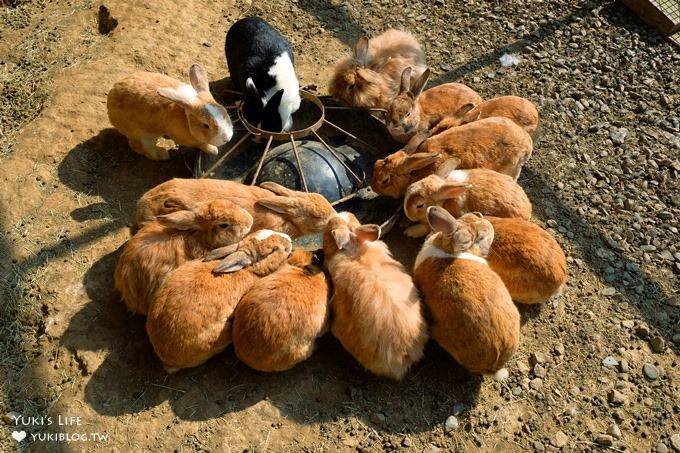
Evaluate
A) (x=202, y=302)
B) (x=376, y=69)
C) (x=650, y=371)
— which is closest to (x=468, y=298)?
(x=650, y=371)

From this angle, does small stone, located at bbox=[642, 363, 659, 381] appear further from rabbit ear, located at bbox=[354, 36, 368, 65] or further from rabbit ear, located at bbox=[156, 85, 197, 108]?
rabbit ear, located at bbox=[156, 85, 197, 108]

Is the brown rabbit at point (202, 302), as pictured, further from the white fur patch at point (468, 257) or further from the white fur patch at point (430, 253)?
the white fur patch at point (468, 257)

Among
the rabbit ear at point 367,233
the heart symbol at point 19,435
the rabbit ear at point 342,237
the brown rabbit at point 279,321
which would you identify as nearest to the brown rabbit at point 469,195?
the rabbit ear at point 367,233

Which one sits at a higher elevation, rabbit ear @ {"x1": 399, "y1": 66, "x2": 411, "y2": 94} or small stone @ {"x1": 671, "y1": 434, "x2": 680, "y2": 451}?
rabbit ear @ {"x1": 399, "y1": 66, "x2": 411, "y2": 94}

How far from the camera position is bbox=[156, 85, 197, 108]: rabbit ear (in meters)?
4.64

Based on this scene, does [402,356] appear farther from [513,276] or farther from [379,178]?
[379,178]

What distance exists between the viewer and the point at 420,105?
17.5ft

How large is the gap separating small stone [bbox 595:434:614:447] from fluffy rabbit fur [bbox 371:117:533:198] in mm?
2122

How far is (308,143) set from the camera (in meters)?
4.90

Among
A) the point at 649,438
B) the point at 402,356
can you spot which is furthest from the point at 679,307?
the point at 402,356

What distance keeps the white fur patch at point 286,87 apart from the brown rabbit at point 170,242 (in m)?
1.58

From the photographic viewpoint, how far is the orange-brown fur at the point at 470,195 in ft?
14.0

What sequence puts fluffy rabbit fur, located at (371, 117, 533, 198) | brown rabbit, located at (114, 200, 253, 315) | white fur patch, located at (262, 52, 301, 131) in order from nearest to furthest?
brown rabbit, located at (114, 200, 253, 315) → fluffy rabbit fur, located at (371, 117, 533, 198) → white fur patch, located at (262, 52, 301, 131)

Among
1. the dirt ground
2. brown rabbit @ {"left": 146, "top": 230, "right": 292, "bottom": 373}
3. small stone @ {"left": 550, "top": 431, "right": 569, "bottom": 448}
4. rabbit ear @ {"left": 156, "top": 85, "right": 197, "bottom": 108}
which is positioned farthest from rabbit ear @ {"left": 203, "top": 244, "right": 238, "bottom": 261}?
small stone @ {"left": 550, "top": 431, "right": 569, "bottom": 448}
